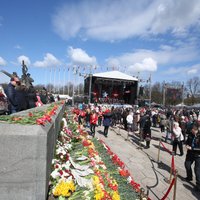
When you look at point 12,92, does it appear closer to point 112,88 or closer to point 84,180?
point 84,180

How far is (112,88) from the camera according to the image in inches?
1580

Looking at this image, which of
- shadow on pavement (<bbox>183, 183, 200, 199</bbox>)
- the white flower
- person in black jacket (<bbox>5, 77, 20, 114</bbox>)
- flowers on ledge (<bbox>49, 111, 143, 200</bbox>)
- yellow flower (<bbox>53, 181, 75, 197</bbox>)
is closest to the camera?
yellow flower (<bbox>53, 181, 75, 197</bbox>)

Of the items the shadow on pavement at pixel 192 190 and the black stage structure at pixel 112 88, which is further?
the black stage structure at pixel 112 88

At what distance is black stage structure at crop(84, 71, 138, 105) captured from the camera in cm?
3453

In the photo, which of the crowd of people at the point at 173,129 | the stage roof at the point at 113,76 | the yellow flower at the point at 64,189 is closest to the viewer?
the yellow flower at the point at 64,189

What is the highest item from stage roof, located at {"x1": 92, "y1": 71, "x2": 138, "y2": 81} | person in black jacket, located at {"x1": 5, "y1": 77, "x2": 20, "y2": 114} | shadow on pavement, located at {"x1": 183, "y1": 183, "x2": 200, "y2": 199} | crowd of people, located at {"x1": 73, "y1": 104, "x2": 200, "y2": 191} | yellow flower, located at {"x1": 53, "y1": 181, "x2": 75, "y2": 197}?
stage roof, located at {"x1": 92, "y1": 71, "x2": 138, "y2": 81}

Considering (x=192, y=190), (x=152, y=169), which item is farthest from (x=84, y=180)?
(x=152, y=169)

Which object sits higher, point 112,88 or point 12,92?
point 112,88

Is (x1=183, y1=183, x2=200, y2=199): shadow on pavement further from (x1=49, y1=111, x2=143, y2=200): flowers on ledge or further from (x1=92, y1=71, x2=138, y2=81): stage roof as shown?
(x1=92, y1=71, x2=138, y2=81): stage roof

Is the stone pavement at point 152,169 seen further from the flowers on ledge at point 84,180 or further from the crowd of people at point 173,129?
the flowers on ledge at point 84,180

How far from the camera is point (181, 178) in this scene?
23.8 feet

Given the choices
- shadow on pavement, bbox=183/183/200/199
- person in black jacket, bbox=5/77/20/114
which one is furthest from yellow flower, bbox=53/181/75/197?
shadow on pavement, bbox=183/183/200/199

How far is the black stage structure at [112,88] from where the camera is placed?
3453cm

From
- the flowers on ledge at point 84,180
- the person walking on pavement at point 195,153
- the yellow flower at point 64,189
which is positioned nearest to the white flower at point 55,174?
the flowers on ledge at point 84,180
